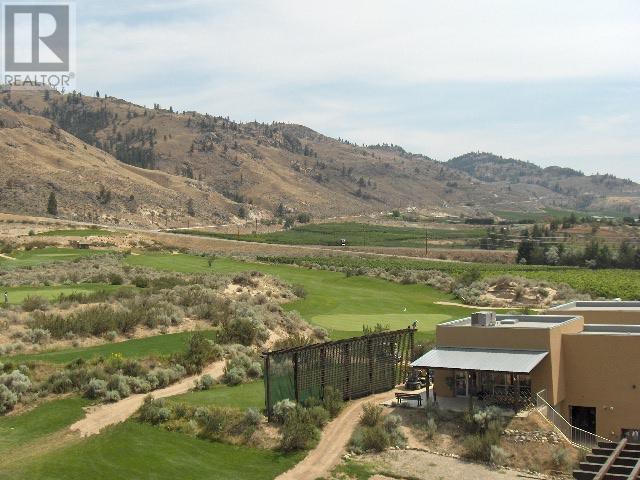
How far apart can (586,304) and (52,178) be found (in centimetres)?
10270

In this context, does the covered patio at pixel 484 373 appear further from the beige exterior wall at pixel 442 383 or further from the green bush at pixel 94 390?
the green bush at pixel 94 390

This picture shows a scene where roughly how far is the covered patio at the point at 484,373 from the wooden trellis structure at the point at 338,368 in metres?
2.82

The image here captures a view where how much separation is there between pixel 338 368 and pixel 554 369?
8105mm

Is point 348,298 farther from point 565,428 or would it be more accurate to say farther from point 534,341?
point 565,428

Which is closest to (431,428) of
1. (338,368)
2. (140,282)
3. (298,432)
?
(298,432)

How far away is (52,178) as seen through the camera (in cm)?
12069

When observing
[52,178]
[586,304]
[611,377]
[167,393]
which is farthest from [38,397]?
[52,178]

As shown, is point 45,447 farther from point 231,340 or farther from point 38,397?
point 231,340

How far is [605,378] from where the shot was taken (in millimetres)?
26656

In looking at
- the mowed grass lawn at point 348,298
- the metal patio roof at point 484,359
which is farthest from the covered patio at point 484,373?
the mowed grass lawn at point 348,298

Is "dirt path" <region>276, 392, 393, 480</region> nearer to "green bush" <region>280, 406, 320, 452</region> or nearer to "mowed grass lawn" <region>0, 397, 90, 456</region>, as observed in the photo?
"green bush" <region>280, 406, 320, 452</region>

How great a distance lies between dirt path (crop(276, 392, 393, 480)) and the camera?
20656mm

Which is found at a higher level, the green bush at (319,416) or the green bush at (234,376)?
the green bush at (234,376)

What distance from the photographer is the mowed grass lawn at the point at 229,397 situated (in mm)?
25159
